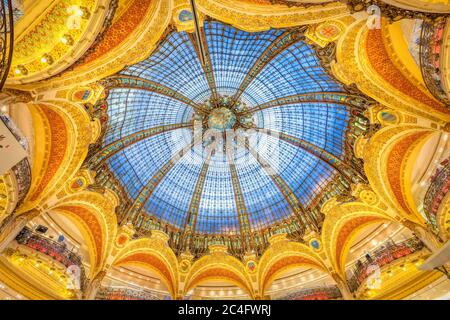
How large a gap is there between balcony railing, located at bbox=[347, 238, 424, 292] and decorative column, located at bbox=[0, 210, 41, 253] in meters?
22.7

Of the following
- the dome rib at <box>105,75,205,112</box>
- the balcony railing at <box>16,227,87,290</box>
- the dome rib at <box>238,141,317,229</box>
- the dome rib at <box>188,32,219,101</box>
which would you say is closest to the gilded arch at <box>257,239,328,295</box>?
the dome rib at <box>238,141,317,229</box>

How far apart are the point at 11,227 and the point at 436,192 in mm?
24385

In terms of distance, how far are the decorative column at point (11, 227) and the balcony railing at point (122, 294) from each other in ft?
28.4

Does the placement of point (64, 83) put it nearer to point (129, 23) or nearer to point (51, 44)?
point (51, 44)

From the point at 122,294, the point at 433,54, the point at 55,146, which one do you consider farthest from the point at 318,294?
the point at 55,146

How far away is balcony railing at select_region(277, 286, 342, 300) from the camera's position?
21.4 m

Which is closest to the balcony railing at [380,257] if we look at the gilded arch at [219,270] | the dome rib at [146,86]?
the gilded arch at [219,270]

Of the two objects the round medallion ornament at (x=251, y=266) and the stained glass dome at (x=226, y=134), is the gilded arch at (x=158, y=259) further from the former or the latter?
the round medallion ornament at (x=251, y=266)

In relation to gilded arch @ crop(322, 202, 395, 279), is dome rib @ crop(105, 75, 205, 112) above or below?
above

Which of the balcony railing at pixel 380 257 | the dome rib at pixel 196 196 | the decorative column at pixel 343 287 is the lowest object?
the decorative column at pixel 343 287

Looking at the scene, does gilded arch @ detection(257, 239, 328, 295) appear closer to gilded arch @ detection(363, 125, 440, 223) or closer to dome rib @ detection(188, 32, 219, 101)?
gilded arch @ detection(363, 125, 440, 223)

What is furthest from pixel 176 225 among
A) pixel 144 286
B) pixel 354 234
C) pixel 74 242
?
pixel 354 234

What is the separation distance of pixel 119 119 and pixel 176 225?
1161 cm

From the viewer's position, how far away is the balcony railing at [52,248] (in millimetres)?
16022
